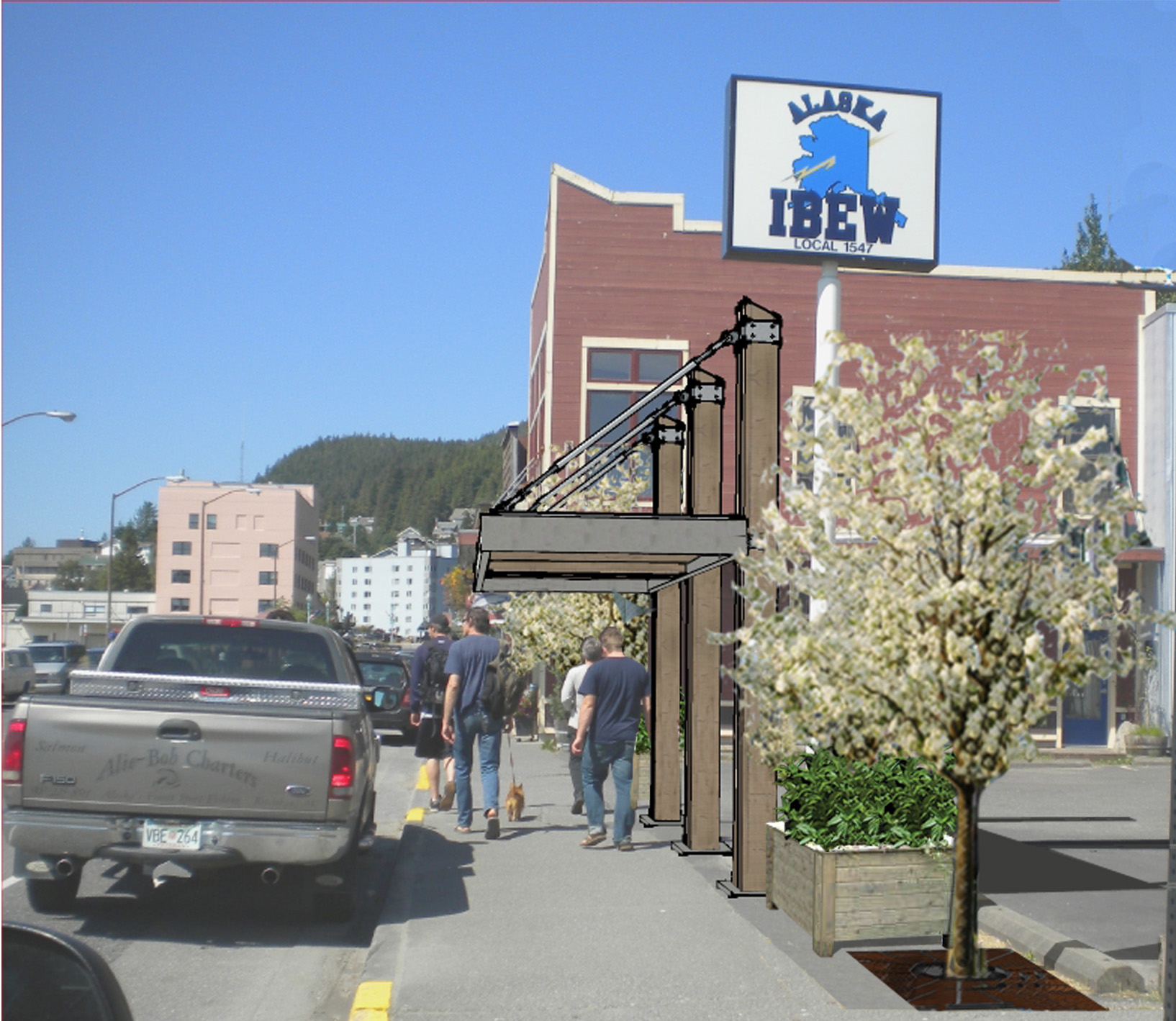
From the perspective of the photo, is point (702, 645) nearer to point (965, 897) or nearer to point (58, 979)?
point (965, 897)

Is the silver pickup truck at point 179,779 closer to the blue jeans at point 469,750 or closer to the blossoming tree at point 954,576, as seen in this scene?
the blossoming tree at point 954,576

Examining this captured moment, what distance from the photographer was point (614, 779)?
1099 centimetres

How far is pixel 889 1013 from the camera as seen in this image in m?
6.05

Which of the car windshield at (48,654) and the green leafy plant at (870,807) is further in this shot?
the car windshield at (48,654)

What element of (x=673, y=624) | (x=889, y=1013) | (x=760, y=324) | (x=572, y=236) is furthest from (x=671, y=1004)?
(x=572, y=236)

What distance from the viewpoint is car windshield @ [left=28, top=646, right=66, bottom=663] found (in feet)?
115

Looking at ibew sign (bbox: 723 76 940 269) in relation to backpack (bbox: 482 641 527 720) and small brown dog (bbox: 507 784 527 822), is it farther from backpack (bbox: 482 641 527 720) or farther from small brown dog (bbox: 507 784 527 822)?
small brown dog (bbox: 507 784 527 822)

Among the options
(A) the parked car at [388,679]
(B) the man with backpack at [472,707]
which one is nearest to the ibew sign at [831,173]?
(B) the man with backpack at [472,707]

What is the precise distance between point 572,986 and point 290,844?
83.2 inches

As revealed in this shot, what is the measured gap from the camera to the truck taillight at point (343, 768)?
25.9 ft

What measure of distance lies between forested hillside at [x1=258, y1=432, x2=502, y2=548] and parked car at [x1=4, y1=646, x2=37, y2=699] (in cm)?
14818

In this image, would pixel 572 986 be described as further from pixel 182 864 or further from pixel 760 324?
pixel 760 324

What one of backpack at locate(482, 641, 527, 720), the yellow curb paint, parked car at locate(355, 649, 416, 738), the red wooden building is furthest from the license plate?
the red wooden building

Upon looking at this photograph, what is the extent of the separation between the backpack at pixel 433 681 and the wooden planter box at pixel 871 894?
6503 mm
